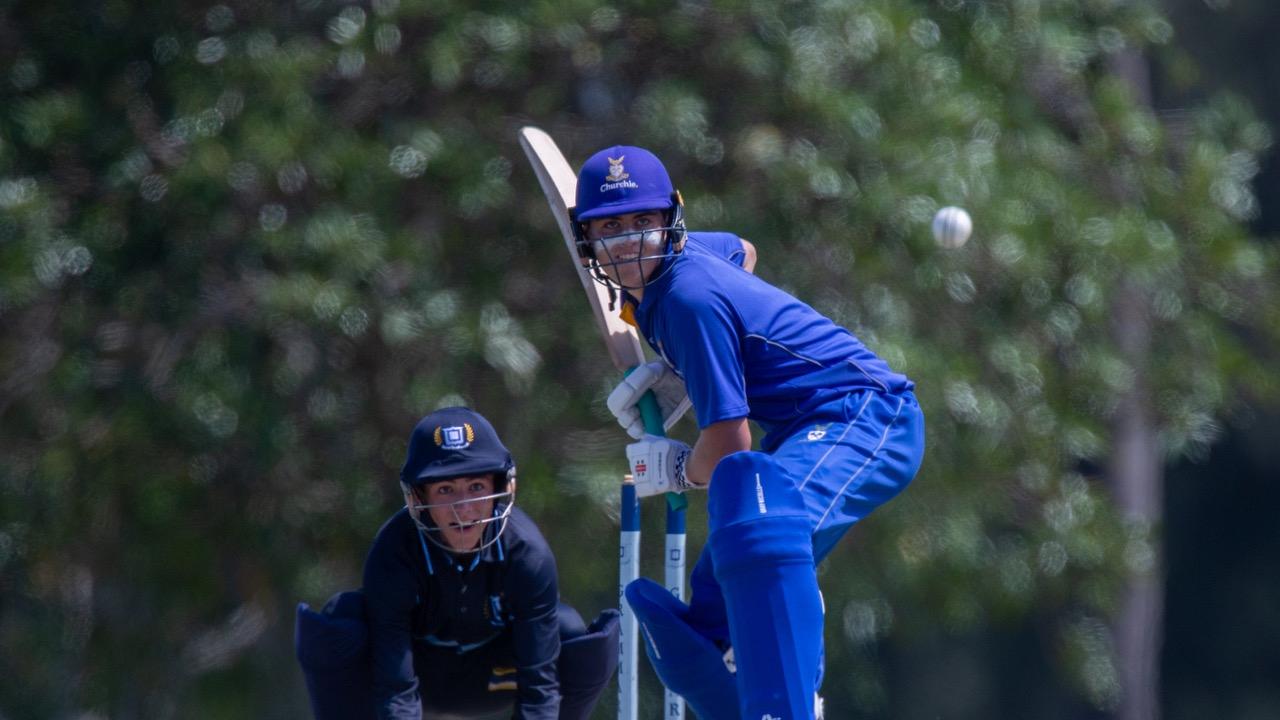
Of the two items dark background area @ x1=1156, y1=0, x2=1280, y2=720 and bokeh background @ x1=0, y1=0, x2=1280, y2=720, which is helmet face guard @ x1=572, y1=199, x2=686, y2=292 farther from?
dark background area @ x1=1156, y1=0, x2=1280, y2=720

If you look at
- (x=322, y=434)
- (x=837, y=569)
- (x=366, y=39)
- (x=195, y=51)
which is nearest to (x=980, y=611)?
(x=837, y=569)

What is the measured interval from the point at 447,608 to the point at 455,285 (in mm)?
2831

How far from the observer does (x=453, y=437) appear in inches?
160

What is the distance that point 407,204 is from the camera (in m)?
6.91

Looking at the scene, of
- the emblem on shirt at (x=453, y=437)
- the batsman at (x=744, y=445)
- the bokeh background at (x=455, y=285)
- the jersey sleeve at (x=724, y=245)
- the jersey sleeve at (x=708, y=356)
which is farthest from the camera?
the bokeh background at (x=455, y=285)

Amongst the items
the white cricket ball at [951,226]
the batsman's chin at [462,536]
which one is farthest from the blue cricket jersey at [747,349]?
the white cricket ball at [951,226]

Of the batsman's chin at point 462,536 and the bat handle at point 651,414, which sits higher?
the bat handle at point 651,414

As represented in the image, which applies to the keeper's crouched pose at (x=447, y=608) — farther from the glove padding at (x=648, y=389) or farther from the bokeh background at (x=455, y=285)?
the bokeh background at (x=455, y=285)

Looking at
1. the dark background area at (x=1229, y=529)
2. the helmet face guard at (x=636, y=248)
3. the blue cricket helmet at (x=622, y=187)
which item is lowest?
the dark background area at (x=1229, y=529)

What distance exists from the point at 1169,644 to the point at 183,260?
209 inches

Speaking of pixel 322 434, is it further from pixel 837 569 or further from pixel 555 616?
pixel 555 616

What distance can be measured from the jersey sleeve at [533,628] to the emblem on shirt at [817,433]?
954 mm

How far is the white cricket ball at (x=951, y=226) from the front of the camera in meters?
6.75

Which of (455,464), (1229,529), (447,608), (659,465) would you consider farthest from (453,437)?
(1229,529)
